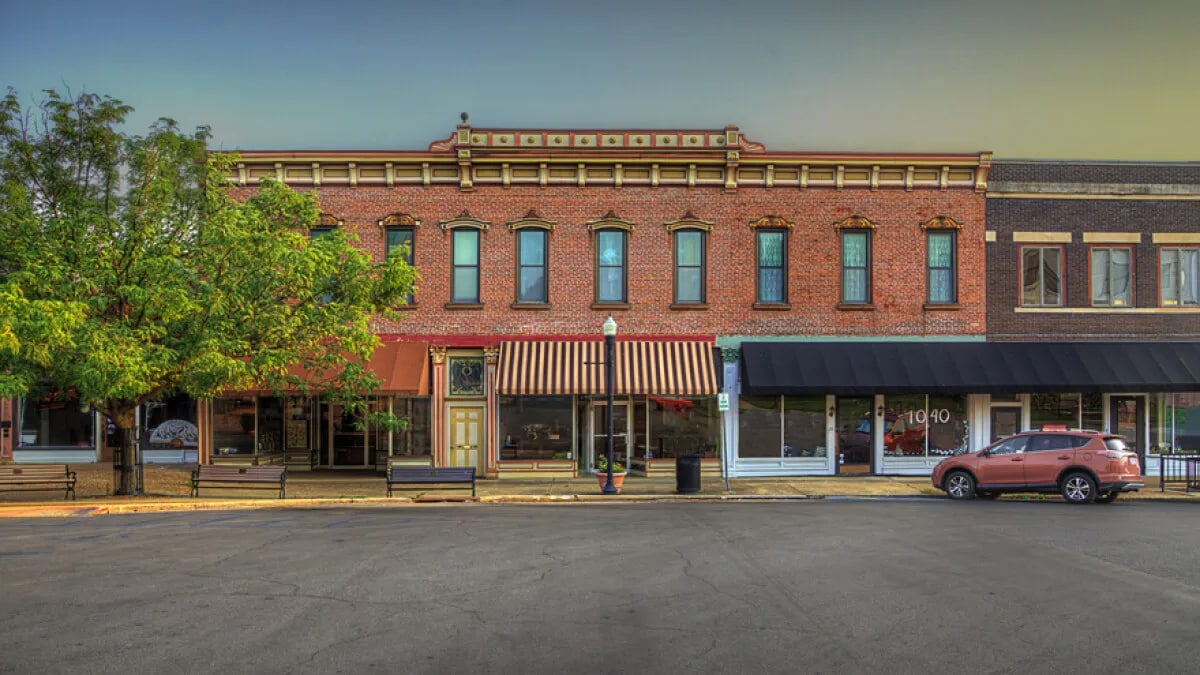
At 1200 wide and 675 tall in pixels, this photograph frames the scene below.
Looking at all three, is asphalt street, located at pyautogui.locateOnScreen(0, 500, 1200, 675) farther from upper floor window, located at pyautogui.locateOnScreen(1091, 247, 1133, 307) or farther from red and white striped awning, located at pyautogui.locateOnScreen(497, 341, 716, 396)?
upper floor window, located at pyautogui.locateOnScreen(1091, 247, 1133, 307)

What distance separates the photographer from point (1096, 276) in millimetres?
25406

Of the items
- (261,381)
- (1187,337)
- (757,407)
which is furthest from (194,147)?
(1187,337)

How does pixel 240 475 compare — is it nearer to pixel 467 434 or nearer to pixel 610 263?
pixel 467 434

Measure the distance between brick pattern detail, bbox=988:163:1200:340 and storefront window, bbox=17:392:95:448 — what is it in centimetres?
2755

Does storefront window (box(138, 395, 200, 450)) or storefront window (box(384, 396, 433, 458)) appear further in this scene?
storefront window (box(138, 395, 200, 450))

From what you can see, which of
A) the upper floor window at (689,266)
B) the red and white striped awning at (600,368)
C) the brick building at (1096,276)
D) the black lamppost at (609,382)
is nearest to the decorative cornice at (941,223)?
the brick building at (1096,276)

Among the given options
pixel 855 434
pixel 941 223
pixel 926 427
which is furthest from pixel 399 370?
pixel 941 223

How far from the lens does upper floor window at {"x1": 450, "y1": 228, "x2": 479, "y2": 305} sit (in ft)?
82.1

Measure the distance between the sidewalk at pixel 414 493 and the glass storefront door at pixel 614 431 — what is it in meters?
0.87

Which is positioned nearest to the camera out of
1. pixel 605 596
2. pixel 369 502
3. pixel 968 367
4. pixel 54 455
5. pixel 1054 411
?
→ pixel 605 596

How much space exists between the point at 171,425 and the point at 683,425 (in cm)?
1604

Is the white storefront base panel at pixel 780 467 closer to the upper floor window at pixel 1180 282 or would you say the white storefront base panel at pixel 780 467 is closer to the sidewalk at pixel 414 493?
the sidewalk at pixel 414 493

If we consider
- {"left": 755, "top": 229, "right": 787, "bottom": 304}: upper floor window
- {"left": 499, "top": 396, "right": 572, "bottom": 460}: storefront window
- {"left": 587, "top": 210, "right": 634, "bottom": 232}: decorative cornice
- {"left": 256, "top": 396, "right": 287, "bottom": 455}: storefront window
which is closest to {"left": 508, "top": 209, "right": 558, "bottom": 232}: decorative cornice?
{"left": 587, "top": 210, "right": 634, "bottom": 232}: decorative cornice

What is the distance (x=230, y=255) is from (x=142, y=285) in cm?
190
